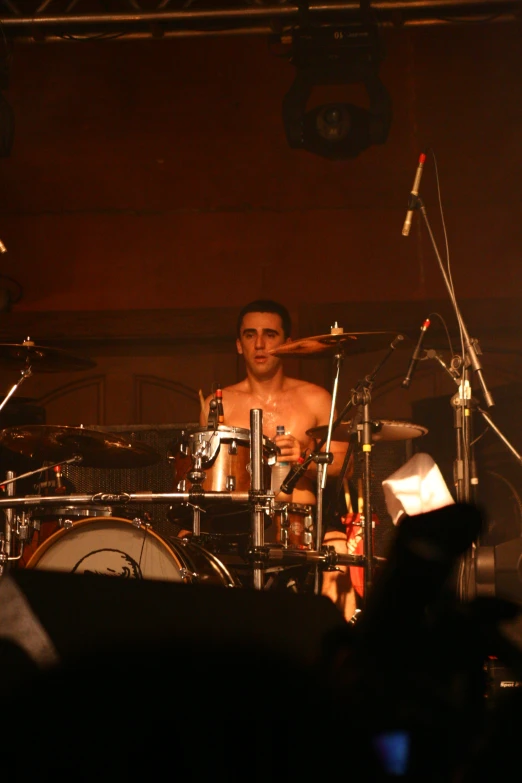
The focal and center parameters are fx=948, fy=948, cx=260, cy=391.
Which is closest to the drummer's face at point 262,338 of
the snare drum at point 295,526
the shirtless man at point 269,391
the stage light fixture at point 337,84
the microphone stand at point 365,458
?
the shirtless man at point 269,391

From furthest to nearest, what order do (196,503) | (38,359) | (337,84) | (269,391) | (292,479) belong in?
1. (269,391)
2. (337,84)
3. (38,359)
4. (292,479)
5. (196,503)

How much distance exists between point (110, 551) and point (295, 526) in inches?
36.7

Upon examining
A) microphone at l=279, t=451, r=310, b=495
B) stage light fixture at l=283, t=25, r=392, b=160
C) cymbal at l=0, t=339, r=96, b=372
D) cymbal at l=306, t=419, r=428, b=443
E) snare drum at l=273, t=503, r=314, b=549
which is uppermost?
stage light fixture at l=283, t=25, r=392, b=160

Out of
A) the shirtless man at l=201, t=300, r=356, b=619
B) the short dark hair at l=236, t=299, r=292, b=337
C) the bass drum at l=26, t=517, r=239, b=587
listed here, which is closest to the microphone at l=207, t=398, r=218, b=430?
the bass drum at l=26, t=517, r=239, b=587

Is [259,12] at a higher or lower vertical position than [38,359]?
higher

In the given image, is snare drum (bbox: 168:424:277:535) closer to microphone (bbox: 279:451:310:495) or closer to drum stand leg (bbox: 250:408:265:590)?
microphone (bbox: 279:451:310:495)

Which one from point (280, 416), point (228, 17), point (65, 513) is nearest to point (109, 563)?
point (65, 513)

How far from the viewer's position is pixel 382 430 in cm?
475

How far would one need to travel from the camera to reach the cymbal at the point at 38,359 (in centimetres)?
470

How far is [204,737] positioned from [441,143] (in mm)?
7032

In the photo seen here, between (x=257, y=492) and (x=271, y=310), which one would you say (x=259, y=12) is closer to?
(x=271, y=310)

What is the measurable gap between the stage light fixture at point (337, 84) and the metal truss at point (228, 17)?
0.37ft

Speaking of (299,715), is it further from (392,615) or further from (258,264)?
(258,264)

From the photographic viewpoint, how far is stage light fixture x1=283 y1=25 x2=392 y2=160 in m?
5.28
